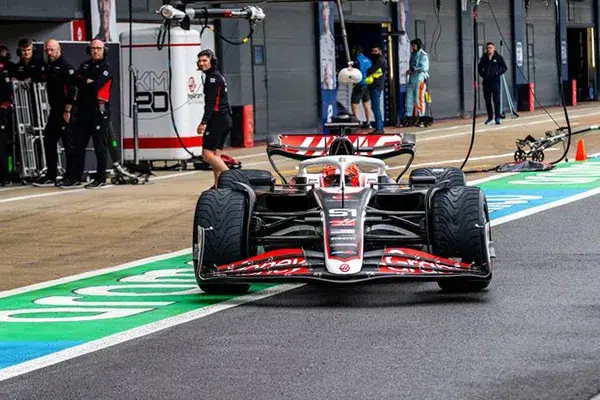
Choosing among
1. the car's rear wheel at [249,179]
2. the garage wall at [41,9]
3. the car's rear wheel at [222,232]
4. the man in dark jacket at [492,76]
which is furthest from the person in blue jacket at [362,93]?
the car's rear wheel at [222,232]

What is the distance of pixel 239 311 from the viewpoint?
10.3 m

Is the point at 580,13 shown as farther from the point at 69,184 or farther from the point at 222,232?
the point at 222,232

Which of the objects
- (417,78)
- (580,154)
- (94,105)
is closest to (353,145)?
(94,105)

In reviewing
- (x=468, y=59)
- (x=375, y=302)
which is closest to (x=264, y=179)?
(x=375, y=302)

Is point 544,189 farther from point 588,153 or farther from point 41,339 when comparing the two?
point 41,339

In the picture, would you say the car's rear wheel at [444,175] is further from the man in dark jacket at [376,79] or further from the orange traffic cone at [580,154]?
the man in dark jacket at [376,79]

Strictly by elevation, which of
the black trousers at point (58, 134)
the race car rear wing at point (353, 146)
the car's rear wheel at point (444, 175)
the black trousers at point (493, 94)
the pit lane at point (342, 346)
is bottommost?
the pit lane at point (342, 346)

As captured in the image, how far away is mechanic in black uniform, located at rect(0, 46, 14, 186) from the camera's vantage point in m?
22.1

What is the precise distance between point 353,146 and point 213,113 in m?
6.67

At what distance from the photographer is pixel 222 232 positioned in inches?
427

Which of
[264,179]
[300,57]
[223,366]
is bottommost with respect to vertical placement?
[223,366]

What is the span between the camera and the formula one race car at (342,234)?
10.4 metres

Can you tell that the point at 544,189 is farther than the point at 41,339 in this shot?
Yes

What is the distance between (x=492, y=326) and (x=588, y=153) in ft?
55.0
